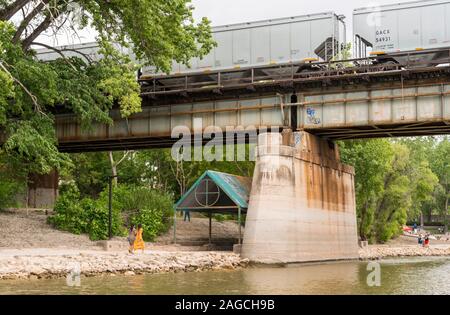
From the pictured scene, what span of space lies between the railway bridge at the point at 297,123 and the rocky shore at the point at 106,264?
2473 millimetres

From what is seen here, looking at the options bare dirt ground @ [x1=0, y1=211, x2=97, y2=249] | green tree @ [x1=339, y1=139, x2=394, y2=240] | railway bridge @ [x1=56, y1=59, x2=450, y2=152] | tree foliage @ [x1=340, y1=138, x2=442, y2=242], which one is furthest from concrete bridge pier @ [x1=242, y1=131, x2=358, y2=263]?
tree foliage @ [x1=340, y1=138, x2=442, y2=242]

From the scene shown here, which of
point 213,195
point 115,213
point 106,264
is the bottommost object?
point 106,264

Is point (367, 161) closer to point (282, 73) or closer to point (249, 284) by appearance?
point (282, 73)

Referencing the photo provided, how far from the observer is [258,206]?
102 feet

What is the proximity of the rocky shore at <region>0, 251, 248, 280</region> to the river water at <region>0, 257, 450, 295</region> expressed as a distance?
2.52ft

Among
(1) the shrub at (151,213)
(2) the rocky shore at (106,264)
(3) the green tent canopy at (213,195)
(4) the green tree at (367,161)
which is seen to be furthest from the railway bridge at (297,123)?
(4) the green tree at (367,161)

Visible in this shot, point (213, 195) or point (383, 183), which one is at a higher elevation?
point (383, 183)

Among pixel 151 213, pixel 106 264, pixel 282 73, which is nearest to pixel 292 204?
pixel 282 73

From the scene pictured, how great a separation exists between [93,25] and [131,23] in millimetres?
1608

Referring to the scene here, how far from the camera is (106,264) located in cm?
2412

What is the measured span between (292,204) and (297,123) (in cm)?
464

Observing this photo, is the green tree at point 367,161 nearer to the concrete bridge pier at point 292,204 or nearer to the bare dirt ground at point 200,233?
the bare dirt ground at point 200,233
